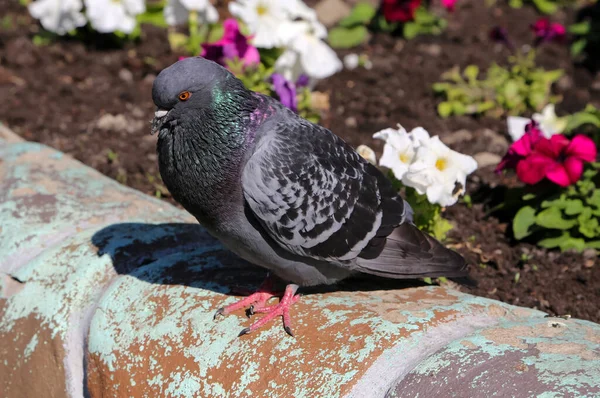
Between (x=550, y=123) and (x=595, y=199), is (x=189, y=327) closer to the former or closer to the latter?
(x=595, y=199)

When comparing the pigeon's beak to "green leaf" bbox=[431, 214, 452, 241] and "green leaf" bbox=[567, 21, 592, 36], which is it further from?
"green leaf" bbox=[567, 21, 592, 36]

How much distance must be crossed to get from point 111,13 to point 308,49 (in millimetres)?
1625

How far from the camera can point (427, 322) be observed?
2.66 m

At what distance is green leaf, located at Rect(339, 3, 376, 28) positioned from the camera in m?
6.23

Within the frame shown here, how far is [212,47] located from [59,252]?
1564 mm

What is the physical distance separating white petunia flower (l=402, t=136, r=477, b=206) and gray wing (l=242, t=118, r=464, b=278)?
6.5 inches

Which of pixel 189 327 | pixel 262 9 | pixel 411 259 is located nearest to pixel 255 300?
pixel 189 327

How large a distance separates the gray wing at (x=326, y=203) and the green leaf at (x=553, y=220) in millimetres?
787

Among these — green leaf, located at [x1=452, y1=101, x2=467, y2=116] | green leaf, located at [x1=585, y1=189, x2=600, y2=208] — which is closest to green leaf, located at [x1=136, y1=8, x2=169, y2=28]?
green leaf, located at [x1=452, y1=101, x2=467, y2=116]

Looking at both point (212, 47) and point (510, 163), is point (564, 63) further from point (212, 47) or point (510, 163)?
point (212, 47)

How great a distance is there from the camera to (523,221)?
A: 3.81 metres

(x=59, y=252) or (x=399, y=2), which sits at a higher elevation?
(x=399, y=2)

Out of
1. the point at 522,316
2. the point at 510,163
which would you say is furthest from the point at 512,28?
the point at 522,316

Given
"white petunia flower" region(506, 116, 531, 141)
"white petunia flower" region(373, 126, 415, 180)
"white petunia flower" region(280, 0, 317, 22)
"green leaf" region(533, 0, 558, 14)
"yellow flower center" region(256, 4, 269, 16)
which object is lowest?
"white petunia flower" region(506, 116, 531, 141)
